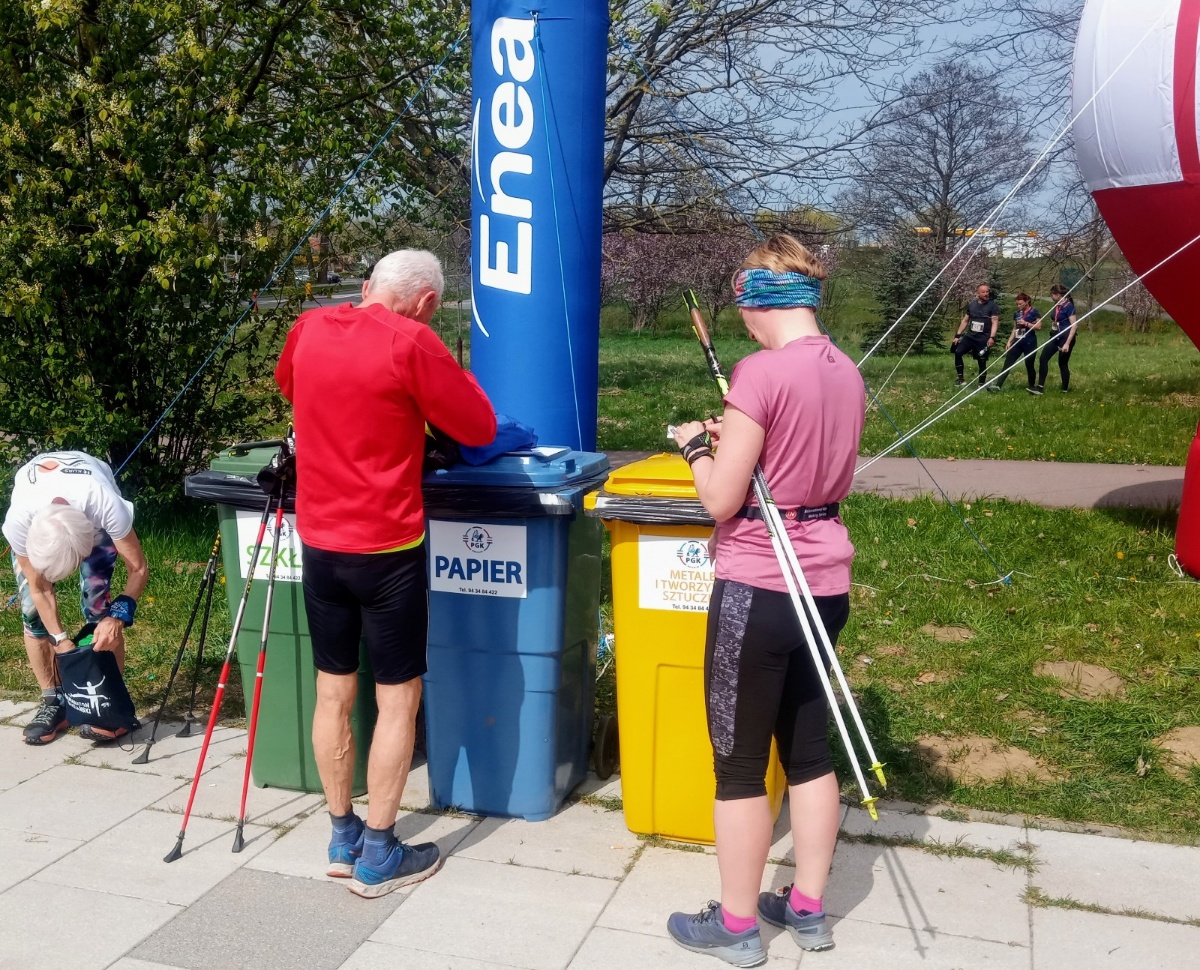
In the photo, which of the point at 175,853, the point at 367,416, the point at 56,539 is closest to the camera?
the point at 367,416

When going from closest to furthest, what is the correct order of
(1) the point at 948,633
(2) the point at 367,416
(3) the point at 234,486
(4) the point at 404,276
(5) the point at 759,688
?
1. (5) the point at 759,688
2. (2) the point at 367,416
3. (4) the point at 404,276
4. (3) the point at 234,486
5. (1) the point at 948,633

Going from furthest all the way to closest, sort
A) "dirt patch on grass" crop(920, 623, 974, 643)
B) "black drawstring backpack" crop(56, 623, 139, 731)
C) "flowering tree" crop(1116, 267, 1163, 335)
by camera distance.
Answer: "flowering tree" crop(1116, 267, 1163, 335)
"dirt patch on grass" crop(920, 623, 974, 643)
"black drawstring backpack" crop(56, 623, 139, 731)

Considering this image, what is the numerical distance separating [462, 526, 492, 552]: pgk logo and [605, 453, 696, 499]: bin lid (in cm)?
45

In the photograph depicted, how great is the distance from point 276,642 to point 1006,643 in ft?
11.4

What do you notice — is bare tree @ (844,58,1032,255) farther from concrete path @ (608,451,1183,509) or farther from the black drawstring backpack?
the black drawstring backpack

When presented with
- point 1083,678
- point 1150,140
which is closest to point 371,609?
point 1083,678

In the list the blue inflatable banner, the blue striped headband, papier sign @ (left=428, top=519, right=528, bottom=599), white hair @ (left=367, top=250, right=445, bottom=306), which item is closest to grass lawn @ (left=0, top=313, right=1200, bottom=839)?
papier sign @ (left=428, top=519, right=528, bottom=599)

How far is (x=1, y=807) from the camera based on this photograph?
4250 millimetres

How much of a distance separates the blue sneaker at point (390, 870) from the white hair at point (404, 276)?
5.57 ft

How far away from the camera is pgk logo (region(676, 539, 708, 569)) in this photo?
3.73m

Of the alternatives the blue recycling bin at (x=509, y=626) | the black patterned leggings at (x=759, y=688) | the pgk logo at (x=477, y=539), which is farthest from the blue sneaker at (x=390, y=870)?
the black patterned leggings at (x=759, y=688)

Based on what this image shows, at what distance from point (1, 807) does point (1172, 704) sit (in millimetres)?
4692

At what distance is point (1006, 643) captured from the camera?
18.7 feet

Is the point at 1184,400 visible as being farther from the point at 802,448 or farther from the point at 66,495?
the point at 66,495
